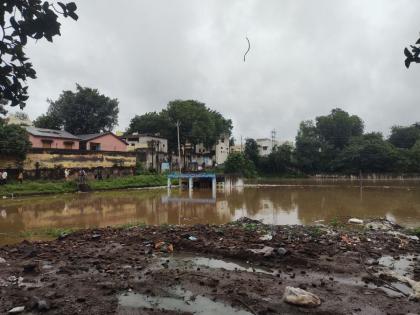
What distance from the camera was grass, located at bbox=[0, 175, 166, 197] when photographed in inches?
1231

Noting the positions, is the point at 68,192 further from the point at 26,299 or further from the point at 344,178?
the point at 344,178

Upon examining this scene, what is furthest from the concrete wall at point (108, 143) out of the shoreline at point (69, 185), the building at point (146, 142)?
the shoreline at point (69, 185)

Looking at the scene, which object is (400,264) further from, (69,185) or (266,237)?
(69,185)

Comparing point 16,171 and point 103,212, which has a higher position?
point 16,171

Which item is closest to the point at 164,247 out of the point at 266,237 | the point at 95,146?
the point at 266,237

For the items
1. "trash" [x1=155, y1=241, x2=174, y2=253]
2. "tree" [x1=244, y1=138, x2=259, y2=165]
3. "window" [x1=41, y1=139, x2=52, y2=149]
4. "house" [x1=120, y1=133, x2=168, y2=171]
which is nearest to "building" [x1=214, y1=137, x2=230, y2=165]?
"tree" [x1=244, y1=138, x2=259, y2=165]

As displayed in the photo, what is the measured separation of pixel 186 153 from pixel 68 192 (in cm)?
3577

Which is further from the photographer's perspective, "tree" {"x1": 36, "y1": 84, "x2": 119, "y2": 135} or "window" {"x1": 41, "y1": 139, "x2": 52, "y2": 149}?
"tree" {"x1": 36, "y1": 84, "x2": 119, "y2": 135}

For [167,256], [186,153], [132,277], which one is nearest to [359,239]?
[167,256]

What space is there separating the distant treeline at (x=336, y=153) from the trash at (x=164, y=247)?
45269mm

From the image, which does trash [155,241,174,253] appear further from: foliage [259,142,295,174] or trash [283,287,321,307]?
foliage [259,142,295,174]

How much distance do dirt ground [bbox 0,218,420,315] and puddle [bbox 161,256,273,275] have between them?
2 cm

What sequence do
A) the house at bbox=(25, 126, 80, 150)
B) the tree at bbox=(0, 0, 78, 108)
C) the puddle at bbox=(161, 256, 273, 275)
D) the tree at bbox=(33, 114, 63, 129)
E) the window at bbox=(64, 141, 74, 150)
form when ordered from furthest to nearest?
1. the tree at bbox=(33, 114, 63, 129)
2. the window at bbox=(64, 141, 74, 150)
3. the house at bbox=(25, 126, 80, 150)
4. the puddle at bbox=(161, 256, 273, 275)
5. the tree at bbox=(0, 0, 78, 108)

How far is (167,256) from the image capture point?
9.31 metres
